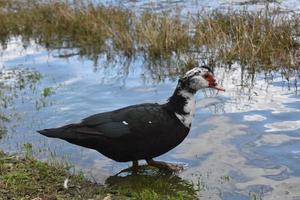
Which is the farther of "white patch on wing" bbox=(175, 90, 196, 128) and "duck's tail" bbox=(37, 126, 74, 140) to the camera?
"white patch on wing" bbox=(175, 90, 196, 128)

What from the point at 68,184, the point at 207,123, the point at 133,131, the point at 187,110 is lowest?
the point at 68,184

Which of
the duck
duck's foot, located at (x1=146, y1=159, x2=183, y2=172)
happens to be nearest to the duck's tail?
the duck

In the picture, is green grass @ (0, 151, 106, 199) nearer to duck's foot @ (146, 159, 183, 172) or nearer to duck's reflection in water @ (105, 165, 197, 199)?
duck's reflection in water @ (105, 165, 197, 199)

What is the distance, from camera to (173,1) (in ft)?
54.7

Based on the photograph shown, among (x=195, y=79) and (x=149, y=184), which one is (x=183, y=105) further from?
(x=149, y=184)

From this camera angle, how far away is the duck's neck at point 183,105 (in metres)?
6.57

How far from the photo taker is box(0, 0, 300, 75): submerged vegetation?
10844mm

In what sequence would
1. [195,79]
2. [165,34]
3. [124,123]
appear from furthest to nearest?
[165,34], [195,79], [124,123]

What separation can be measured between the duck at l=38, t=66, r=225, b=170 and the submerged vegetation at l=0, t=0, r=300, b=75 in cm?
422

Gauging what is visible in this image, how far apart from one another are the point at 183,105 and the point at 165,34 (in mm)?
5474

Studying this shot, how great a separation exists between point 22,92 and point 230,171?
4.81m

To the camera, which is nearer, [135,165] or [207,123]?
[135,165]

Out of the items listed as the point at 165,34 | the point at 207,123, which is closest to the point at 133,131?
the point at 207,123

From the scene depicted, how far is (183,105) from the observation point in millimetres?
6621
